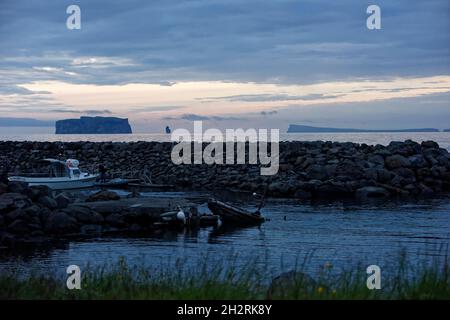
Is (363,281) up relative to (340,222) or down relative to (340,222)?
up

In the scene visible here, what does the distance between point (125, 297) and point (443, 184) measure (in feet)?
177

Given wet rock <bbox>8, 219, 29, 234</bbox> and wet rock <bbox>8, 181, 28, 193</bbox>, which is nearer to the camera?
wet rock <bbox>8, 219, 29, 234</bbox>

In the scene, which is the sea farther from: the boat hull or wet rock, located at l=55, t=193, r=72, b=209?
the boat hull

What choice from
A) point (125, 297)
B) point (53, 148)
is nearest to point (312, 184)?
point (53, 148)

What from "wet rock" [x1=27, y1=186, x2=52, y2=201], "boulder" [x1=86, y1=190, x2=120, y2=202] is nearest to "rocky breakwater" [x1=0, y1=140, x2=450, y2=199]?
"boulder" [x1=86, y1=190, x2=120, y2=202]

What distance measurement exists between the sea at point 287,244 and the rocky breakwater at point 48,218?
215 cm

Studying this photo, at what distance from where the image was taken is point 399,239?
31.2 m

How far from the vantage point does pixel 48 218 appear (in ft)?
109

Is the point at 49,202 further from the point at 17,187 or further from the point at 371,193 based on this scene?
the point at 371,193

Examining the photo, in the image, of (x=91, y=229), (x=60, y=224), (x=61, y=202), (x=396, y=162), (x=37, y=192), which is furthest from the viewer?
(x=396, y=162)

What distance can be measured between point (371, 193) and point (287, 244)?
24.0 meters

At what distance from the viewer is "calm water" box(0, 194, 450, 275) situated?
25.2 metres

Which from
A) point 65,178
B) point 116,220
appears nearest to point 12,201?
point 116,220
